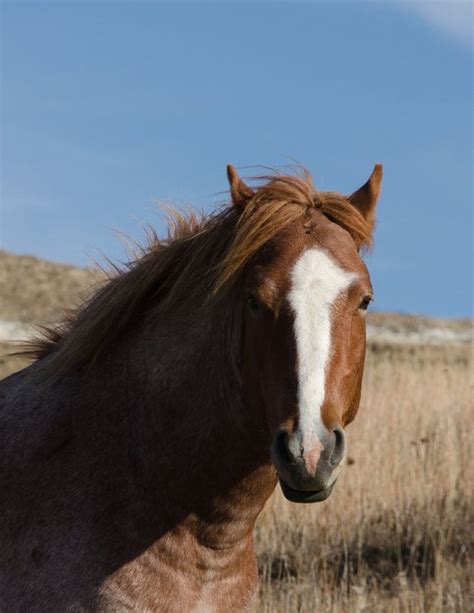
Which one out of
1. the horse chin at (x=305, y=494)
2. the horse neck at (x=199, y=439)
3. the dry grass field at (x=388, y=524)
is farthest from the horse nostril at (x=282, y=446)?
the dry grass field at (x=388, y=524)

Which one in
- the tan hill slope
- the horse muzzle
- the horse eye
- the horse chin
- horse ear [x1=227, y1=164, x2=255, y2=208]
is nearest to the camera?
the horse muzzle

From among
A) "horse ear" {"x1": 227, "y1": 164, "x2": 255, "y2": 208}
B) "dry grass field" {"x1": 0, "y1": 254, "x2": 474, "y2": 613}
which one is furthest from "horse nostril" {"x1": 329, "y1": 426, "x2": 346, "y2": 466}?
"dry grass field" {"x1": 0, "y1": 254, "x2": 474, "y2": 613}

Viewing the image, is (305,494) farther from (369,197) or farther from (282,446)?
(369,197)

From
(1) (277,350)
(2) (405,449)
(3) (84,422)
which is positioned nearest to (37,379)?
(3) (84,422)

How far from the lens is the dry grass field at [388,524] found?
6.67 m

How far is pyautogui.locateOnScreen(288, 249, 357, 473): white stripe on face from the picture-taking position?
120 inches

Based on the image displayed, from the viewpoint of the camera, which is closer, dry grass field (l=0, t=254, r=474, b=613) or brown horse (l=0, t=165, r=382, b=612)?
brown horse (l=0, t=165, r=382, b=612)

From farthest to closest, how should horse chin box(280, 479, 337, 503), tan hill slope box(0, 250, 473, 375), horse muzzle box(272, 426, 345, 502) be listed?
tan hill slope box(0, 250, 473, 375)
horse chin box(280, 479, 337, 503)
horse muzzle box(272, 426, 345, 502)

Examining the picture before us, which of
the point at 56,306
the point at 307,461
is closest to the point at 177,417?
the point at 307,461

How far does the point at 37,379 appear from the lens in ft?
13.1

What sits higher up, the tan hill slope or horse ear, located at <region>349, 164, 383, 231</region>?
the tan hill slope

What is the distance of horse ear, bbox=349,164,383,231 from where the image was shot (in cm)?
380

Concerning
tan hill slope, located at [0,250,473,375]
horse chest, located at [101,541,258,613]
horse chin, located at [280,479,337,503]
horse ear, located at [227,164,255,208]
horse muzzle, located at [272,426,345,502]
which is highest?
tan hill slope, located at [0,250,473,375]

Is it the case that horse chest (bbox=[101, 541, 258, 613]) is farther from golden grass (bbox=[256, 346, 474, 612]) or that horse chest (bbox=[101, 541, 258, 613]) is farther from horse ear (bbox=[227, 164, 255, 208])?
golden grass (bbox=[256, 346, 474, 612])
